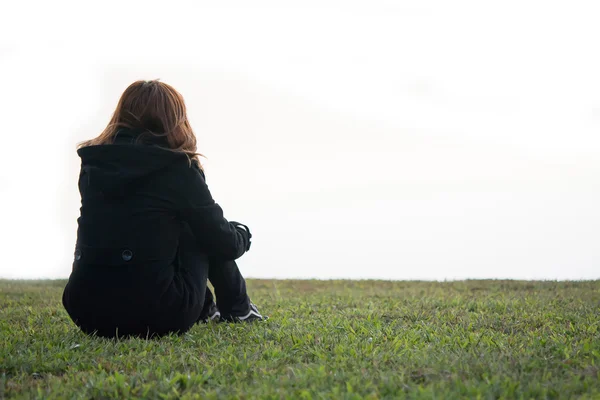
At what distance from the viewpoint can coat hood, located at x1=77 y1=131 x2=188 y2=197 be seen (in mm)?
3945

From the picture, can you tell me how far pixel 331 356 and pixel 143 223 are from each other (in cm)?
144

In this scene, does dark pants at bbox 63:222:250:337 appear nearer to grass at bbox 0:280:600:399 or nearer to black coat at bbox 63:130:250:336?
black coat at bbox 63:130:250:336

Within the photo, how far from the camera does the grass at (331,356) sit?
10.2 feet

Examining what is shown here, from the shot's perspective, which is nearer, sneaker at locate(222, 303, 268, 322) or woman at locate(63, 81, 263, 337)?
woman at locate(63, 81, 263, 337)

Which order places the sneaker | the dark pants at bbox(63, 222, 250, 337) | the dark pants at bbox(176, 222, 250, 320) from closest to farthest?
1. the dark pants at bbox(63, 222, 250, 337)
2. the dark pants at bbox(176, 222, 250, 320)
3. the sneaker

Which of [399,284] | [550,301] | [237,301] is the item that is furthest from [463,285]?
[237,301]

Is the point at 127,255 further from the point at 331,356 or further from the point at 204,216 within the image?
the point at 331,356

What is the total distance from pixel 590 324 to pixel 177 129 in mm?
3566

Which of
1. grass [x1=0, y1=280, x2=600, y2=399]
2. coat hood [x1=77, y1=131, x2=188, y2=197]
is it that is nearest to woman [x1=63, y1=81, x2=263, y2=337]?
coat hood [x1=77, y1=131, x2=188, y2=197]

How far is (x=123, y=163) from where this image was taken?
398 centimetres

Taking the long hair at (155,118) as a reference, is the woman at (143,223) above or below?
below

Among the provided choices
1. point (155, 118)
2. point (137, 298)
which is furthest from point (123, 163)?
point (137, 298)

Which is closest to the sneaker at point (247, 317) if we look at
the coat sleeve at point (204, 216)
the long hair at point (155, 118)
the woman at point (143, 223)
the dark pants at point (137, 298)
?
the dark pants at point (137, 298)

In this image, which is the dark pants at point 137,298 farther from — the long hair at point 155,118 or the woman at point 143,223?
the long hair at point 155,118
